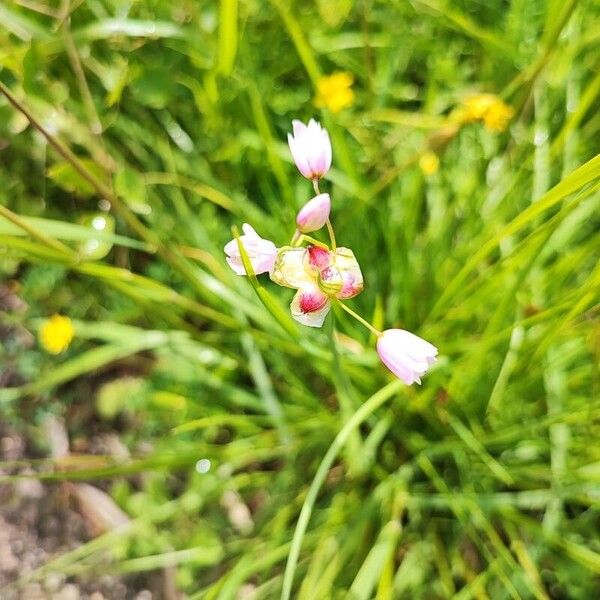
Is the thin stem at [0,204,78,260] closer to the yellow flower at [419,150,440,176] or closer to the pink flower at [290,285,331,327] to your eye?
the pink flower at [290,285,331,327]

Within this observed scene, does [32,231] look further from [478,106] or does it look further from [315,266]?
[478,106]

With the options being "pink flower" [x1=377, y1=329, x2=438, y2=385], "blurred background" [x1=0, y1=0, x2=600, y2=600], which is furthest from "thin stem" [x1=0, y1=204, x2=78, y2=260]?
"pink flower" [x1=377, y1=329, x2=438, y2=385]

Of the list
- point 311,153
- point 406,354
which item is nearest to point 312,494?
point 406,354

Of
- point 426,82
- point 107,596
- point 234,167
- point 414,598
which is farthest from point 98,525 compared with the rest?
point 426,82

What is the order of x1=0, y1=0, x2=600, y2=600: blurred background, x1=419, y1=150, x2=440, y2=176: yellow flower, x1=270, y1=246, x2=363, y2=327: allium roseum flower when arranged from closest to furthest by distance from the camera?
1. x1=270, y1=246, x2=363, y2=327: allium roseum flower
2. x1=0, y1=0, x2=600, y2=600: blurred background
3. x1=419, y1=150, x2=440, y2=176: yellow flower

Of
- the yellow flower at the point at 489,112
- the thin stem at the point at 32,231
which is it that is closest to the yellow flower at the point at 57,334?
the thin stem at the point at 32,231

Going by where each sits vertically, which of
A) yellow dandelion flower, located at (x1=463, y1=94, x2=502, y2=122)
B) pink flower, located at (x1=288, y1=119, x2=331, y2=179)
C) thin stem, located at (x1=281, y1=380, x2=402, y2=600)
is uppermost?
yellow dandelion flower, located at (x1=463, y1=94, x2=502, y2=122)

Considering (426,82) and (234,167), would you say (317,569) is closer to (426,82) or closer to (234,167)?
(234,167)
